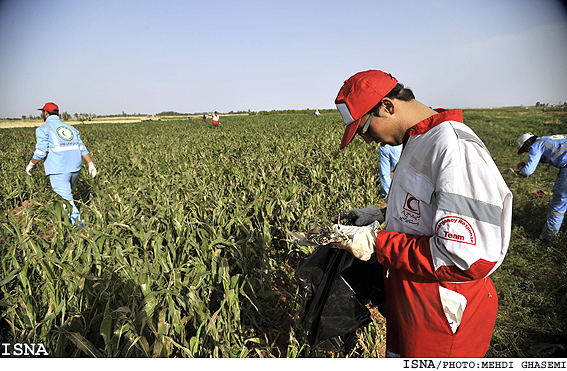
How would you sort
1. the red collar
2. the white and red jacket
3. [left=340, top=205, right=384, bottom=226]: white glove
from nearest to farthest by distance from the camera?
1. the white and red jacket
2. the red collar
3. [left=340, top=205, right=384, bottom=226]: white glove

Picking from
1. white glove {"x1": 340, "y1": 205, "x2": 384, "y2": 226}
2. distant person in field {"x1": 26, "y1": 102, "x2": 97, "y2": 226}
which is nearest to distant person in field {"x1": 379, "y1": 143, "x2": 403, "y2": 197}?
white glove {"x1": 340, "y1": 205, "x2": 384, "y2": 226}

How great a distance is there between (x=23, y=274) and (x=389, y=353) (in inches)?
95.7

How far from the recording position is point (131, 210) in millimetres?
3396

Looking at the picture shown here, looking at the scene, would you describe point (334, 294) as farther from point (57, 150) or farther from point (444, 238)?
point (57, 150)

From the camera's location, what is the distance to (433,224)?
119 centimetres

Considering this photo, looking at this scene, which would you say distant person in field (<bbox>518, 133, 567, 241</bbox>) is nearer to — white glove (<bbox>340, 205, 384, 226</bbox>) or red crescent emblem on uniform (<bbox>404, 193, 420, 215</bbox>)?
white glove (<bbox>340, 205, 384, 226</bbox>)

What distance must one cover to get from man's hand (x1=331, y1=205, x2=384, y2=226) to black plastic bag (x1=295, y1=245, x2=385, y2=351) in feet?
0.94

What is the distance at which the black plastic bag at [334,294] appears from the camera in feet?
5.14

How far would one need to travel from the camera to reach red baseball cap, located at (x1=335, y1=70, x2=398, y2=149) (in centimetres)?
133

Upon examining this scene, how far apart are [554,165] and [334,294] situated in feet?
14.6

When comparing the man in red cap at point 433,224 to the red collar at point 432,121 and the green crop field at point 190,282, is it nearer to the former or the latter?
the red collar at point 432,121

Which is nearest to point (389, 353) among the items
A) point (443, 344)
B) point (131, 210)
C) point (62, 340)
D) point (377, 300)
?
point (377, 300)

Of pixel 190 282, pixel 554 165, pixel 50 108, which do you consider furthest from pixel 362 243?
pixel 50 108

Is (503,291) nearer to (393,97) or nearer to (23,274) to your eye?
(393,97)
